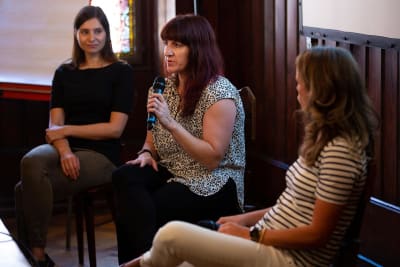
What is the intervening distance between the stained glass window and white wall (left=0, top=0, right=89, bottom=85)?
25cm

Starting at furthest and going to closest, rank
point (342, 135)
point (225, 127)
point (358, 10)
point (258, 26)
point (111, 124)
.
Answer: point (258, 26), point (111, 124), point (358, 10), point (225, 127), point (342, 135)

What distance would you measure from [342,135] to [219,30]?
8.51 ft

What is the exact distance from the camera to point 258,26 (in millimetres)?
4102

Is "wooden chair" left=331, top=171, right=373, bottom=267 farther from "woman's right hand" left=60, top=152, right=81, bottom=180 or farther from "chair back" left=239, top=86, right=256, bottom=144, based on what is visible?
"woman's right hand" left=60, top=152, right=81, bottom=180

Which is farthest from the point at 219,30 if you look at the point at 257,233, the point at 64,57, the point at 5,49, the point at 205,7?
the point at 257,233

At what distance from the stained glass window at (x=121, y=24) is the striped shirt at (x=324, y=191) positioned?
A: 8.93 ft

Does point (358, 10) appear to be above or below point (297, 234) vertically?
above

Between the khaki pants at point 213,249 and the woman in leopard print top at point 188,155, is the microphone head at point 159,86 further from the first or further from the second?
the khaki pants at point 213,249

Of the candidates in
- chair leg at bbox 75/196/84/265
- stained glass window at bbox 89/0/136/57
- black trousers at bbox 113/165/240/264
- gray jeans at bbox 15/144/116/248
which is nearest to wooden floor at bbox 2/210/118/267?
chair leg at bbox 75/196/84/265

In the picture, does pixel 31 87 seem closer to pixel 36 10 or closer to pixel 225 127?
pixel 36 10

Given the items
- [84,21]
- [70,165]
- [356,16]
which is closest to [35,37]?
[84,21]

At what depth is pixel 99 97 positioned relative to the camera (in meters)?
3.37

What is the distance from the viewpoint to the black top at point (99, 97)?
11.0 feet

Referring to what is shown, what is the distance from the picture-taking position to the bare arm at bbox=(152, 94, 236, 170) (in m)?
2.63
